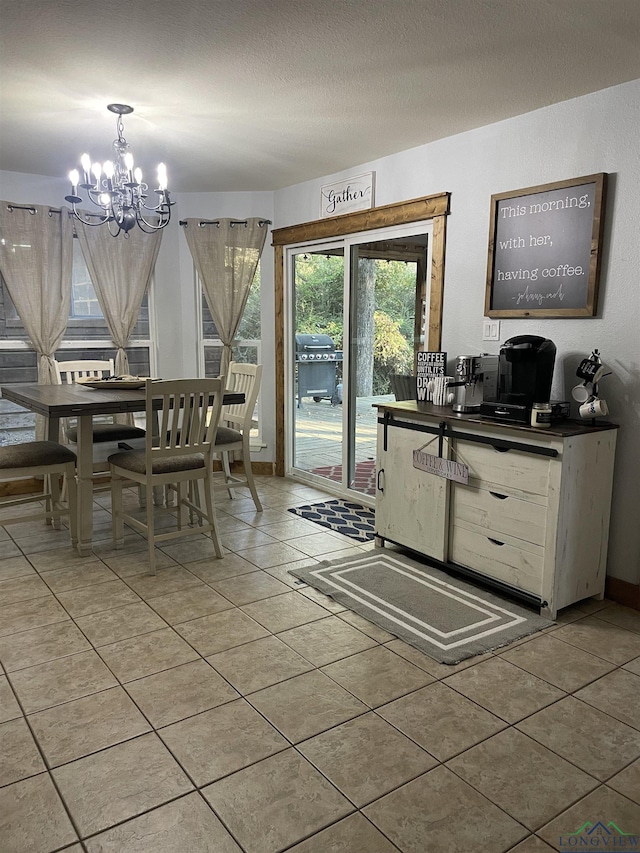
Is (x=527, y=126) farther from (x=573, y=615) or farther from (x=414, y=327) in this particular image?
(x=573, y=615)

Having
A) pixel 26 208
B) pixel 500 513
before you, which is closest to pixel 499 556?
pixel 500 513

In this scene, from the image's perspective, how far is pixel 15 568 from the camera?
338 cm

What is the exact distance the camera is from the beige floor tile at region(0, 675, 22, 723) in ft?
6.94

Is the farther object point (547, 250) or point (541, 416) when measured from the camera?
point (547, 250)

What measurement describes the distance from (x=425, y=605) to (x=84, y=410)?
199 centimetres

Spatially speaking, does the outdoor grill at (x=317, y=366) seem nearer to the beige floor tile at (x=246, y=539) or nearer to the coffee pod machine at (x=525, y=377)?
the beige floor tile at (x=246, y=539)

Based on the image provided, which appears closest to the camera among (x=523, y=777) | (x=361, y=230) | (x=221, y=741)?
(x=523, y=777)

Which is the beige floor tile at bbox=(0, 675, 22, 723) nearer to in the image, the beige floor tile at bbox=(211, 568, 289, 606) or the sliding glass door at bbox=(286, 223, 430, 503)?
the beige floor tile at bbox=(211, 568, 289, 606)

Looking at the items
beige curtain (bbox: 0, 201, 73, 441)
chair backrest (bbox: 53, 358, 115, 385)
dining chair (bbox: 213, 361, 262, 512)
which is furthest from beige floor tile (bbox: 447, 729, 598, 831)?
beige curtain (bbox: 0, 201, 73, 441)

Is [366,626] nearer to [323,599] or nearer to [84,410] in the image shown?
[323,599]

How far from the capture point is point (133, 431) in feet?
14.2

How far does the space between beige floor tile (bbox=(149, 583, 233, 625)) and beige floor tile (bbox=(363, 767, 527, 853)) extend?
1.35 metres

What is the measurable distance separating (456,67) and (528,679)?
Answer: 245 cm

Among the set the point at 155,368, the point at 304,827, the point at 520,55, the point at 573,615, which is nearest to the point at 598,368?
the point at 573,615
